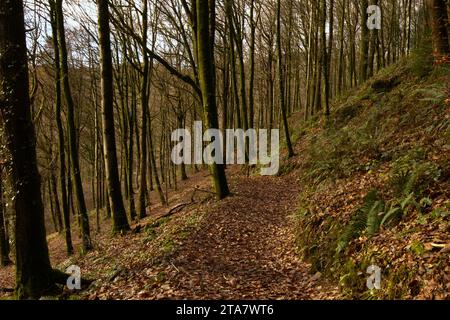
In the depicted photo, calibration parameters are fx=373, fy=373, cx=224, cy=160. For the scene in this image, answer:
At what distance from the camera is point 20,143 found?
621cm

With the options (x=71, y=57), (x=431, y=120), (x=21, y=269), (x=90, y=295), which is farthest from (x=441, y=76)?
(x=71, y=57)

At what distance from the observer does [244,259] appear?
25.6ft

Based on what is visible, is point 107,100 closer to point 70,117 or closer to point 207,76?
point 70,117

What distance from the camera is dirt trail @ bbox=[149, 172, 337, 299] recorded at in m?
6.00

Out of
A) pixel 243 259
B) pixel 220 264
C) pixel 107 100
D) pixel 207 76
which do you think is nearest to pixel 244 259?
pixel 243 259

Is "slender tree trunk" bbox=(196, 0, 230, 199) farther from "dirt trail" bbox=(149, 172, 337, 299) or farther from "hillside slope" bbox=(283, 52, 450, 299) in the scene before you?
"hillside slope" bbox=(283, 52, 450, 299)

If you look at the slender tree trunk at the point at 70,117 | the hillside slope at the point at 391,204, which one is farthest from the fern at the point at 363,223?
the slender tree trunk at the point at 70,117

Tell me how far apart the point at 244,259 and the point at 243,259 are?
22 millimetres

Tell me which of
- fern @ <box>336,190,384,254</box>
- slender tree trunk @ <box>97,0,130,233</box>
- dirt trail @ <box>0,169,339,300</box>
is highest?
slender tree trunk @ <box>97,0,130,233</box>

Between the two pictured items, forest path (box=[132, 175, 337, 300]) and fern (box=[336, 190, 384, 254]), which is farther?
fern (box=[336, 190, 384, 254])

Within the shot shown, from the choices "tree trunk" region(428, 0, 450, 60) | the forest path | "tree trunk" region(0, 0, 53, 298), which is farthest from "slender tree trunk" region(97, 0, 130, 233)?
"tree trunk" region(428, 0, 450, 60)

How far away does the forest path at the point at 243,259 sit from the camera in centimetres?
599

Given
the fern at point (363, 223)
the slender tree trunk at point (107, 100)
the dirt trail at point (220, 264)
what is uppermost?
the slender tree trunk at point (107, 100)

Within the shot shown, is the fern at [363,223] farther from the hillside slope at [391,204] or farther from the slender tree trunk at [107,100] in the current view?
the slender tree trunk at [107,100]
